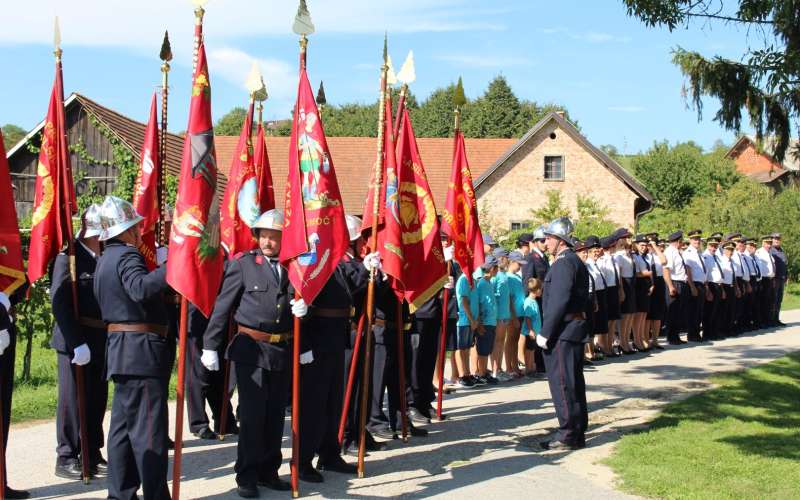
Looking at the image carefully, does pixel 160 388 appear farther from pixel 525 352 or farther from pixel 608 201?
pixel 608 201

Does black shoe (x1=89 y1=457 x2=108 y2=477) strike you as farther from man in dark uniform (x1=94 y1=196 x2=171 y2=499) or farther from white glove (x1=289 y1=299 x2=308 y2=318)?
white glove (x1=289 y1=299 x2=308 y2=318)

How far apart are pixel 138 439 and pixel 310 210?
2288mm

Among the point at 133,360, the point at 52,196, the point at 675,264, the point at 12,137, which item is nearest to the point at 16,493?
the point at 133,360

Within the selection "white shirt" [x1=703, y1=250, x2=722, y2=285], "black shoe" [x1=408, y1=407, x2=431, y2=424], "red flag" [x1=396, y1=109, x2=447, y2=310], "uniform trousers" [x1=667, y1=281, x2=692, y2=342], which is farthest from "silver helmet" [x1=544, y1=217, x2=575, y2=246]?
"white shirt" [x1=703, y1=250, x2=722, y2=285]

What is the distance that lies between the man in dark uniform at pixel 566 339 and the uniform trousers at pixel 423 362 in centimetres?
168

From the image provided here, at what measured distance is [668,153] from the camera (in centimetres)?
5834

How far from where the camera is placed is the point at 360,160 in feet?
136

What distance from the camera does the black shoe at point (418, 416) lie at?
10084mm

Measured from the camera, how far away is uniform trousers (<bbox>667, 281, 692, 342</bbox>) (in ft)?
58.8

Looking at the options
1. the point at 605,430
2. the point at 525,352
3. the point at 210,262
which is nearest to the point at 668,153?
the point at 525,352

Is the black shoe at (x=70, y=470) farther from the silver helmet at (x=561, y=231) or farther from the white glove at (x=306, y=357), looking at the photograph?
the silver helmet at (x=561, y=231)

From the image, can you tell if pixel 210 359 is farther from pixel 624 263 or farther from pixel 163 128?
pixel 624 263

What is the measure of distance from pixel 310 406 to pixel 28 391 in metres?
5.86

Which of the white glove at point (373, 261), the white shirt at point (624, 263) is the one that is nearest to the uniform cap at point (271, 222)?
the white glove at point (373, 261)
